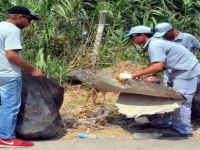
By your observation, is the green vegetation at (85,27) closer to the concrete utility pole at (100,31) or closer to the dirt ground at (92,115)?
the concrete utility pole at (100,31)

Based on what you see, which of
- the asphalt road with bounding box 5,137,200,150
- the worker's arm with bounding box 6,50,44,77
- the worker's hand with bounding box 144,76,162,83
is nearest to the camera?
the worker's arm with bounding box 6,50,44,77

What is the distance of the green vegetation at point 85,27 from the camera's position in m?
9.49

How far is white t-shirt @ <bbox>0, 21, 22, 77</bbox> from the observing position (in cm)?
579

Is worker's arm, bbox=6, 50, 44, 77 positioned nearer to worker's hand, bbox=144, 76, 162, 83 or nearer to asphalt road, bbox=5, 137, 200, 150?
asphalt road, bbox=5, 137, 200, 150

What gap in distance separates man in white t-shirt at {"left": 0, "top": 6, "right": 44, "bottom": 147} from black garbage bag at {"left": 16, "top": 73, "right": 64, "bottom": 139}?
138 mm

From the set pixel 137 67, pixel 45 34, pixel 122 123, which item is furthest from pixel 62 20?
pixel 122 123

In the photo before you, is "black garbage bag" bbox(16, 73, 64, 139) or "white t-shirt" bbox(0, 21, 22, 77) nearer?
"white t-shirt" bbox(0, 21, 22, 77)

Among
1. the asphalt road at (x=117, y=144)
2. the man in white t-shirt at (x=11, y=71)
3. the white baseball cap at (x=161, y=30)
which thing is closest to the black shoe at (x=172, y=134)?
the asphalt road at (x=117, y=144)

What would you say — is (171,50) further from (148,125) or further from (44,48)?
(44,48)

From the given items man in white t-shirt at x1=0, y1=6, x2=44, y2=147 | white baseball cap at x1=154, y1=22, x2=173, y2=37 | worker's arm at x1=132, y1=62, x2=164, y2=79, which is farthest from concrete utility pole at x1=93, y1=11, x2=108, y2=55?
man in white t-shirt at x1=0, y1=6, x2=44, y2=147

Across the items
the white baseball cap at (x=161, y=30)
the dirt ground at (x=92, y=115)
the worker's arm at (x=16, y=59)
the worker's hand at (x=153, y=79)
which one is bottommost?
the dirt ground at (x=92, y=115)

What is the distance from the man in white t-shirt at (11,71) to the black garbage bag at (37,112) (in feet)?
0.45

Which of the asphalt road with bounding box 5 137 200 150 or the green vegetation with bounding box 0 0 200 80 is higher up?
the green vegetation with bounding box 0 0 200 80

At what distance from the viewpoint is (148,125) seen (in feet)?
23.3
